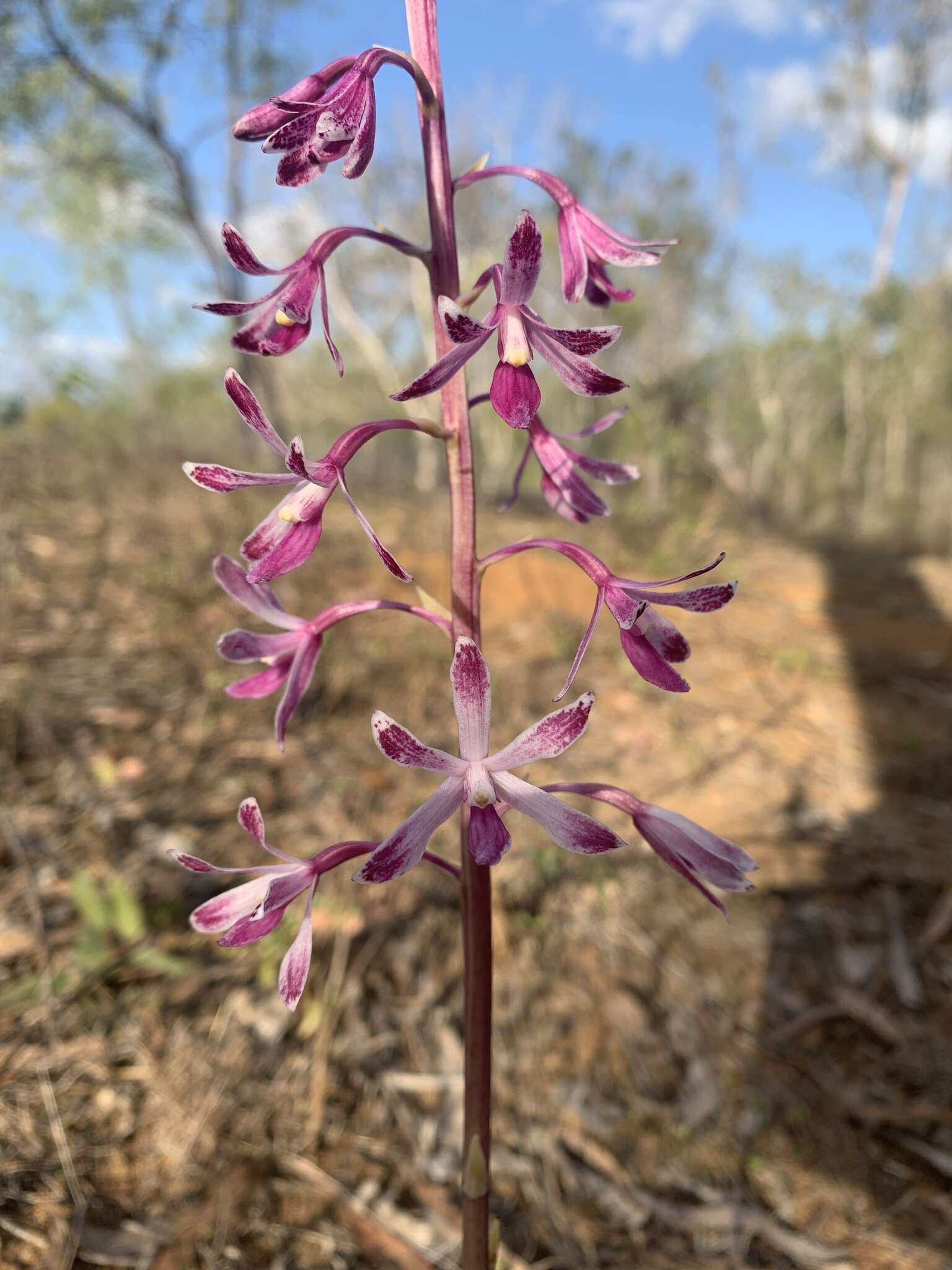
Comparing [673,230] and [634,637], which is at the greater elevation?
[673,230]

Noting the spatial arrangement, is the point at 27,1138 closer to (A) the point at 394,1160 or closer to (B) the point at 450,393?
(A) the point at 394,1160

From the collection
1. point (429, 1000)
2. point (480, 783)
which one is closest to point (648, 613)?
point (480, 783)

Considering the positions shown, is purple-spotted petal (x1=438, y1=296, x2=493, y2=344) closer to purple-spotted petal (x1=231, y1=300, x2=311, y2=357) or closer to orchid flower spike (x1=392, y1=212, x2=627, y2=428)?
orchid flower spike (x1=392, y1=212, x2=627, y2=428)

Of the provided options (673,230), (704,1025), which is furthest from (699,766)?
(673,230)

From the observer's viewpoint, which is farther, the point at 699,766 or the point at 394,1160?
the point at 699,766

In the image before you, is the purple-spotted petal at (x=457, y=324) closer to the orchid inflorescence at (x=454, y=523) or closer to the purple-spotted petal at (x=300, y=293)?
the orchid inflorescence at (x=454, y=523)

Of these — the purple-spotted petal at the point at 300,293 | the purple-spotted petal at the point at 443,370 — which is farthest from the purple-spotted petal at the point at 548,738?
the purple-spotted petal at the point at 300,293
